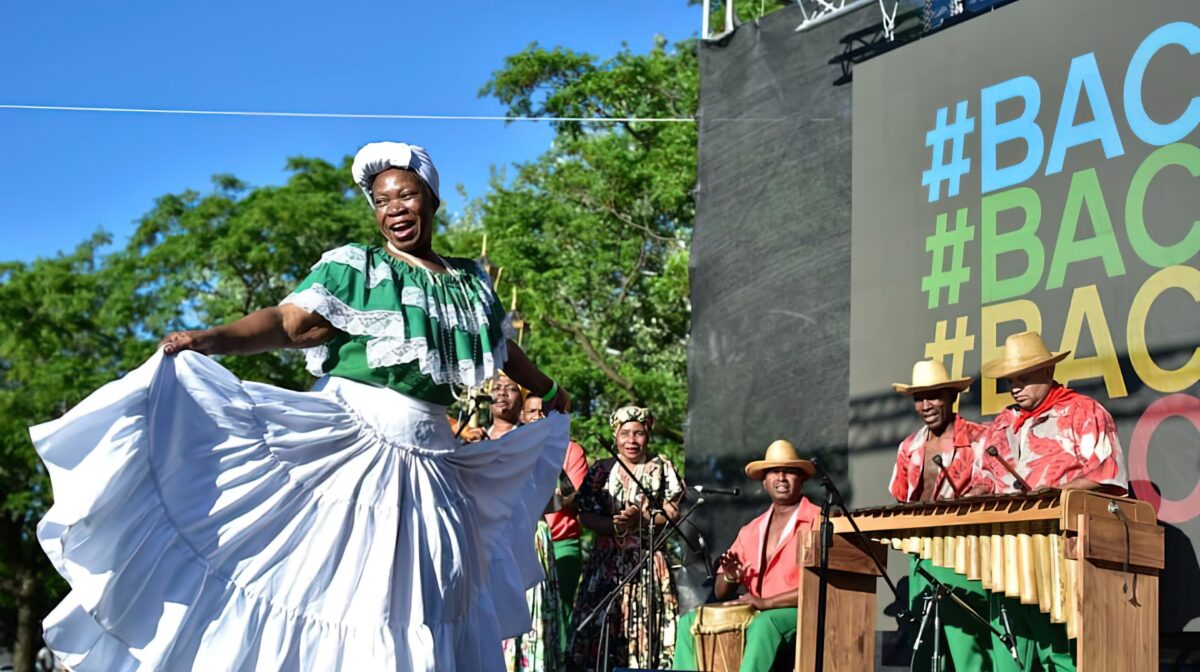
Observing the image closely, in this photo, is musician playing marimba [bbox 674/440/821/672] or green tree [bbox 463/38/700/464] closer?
musician playing marimba [bbox 674/440/821/672]

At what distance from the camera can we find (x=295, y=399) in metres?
4.07

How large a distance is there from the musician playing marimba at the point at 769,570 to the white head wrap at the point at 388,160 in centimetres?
349

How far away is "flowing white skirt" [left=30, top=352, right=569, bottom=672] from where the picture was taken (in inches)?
142

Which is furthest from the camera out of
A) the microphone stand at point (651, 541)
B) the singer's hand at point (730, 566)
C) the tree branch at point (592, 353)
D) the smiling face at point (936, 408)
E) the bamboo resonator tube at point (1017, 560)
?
the tree branch at point (592, 353)

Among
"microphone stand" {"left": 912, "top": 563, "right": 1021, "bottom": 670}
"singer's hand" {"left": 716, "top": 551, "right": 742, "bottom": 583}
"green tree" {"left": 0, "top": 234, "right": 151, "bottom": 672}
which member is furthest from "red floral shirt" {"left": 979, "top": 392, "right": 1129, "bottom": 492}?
"green tree" {"left": 0, "top": 234, "right": 151, "bottom": 672}

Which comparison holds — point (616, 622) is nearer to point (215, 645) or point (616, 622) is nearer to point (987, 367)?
point (987, 367)

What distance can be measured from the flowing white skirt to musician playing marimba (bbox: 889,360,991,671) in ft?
10.8

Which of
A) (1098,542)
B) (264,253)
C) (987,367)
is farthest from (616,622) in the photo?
(264,253)

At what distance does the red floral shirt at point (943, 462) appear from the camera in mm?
7121

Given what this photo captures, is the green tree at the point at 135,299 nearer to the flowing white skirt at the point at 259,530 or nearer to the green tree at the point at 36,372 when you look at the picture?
the green tree at the point at 36,372

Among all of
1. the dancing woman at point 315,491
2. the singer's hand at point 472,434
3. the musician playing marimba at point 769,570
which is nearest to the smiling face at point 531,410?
the singer's hand at point 472,434

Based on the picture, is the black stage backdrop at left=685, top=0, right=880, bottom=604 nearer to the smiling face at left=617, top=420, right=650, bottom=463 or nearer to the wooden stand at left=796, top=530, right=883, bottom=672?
the smiling face at left=617, top=420, right=650, bottom=463

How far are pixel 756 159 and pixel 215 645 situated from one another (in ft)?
25.3

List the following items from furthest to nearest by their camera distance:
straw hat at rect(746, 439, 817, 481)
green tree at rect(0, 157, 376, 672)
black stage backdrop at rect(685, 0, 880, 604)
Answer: green tree at rect(0, 157, 376, 672) < black stage backdrop at rect(685, 0, 880, 604) < straw hat at rect(746, 439, 817, 481)
